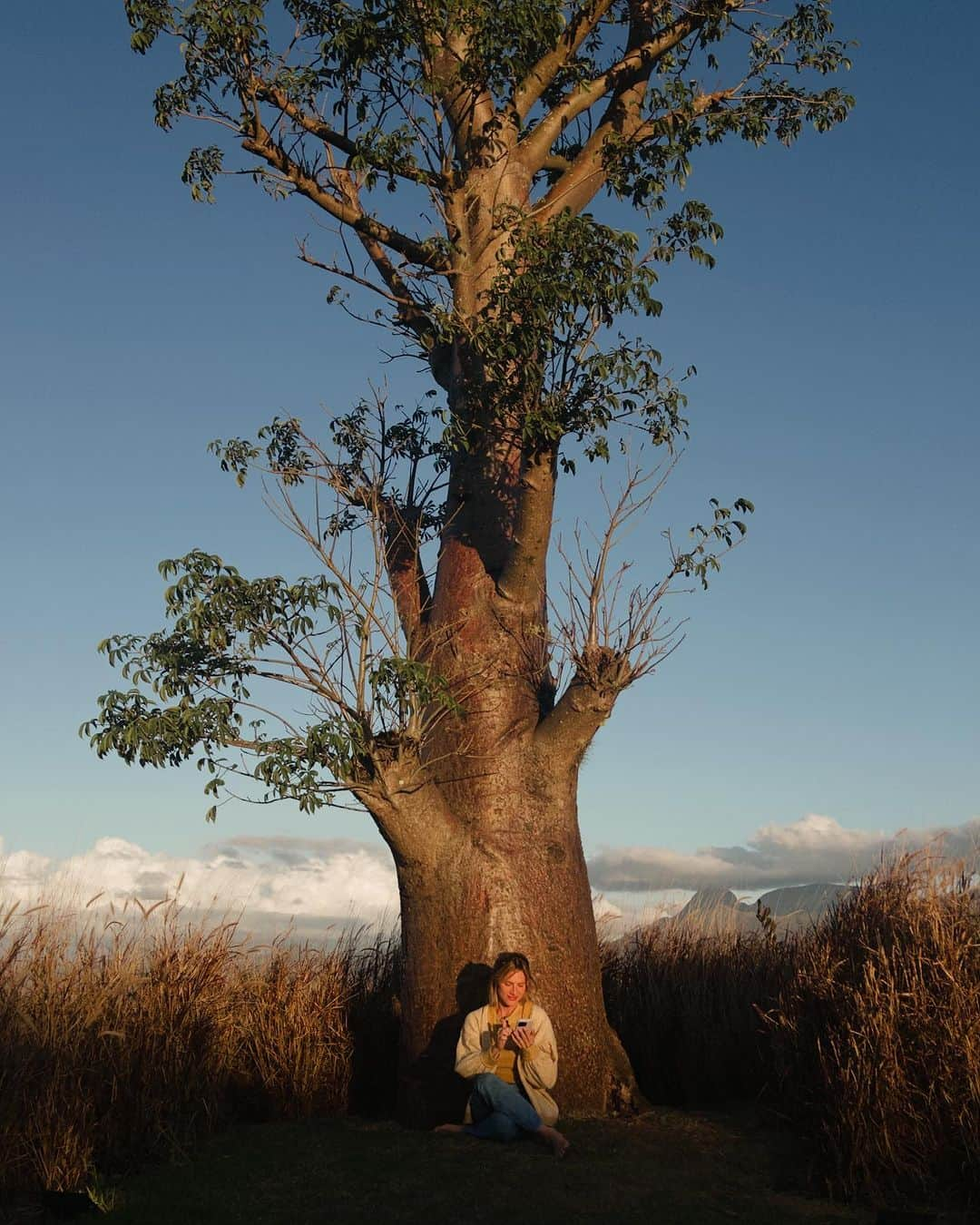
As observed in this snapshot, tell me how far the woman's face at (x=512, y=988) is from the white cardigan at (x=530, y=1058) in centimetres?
17

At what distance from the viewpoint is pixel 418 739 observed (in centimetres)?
961

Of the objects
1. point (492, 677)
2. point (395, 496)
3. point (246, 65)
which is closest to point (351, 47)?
point (246, 65)

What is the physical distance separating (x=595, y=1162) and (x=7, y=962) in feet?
14.6

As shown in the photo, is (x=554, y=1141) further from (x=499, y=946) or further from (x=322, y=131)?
(x=322, y=131)

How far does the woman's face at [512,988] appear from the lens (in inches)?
355

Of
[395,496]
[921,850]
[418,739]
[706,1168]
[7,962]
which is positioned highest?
[395,496]

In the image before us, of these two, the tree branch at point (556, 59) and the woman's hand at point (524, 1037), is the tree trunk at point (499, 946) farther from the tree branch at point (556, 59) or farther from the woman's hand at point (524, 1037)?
the tree branch at point (556, 59)

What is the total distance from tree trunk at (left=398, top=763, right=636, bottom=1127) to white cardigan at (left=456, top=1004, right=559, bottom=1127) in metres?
0.66

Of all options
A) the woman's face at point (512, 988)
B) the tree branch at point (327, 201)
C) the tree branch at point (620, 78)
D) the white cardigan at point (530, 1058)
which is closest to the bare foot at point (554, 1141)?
the white cardigan at point (530, 1058)

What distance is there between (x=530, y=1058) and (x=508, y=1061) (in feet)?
0.79

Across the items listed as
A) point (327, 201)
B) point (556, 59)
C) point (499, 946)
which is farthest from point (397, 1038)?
point (556, 59)

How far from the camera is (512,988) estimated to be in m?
9.02

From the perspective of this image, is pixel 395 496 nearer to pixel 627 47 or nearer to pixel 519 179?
pixel 519 179

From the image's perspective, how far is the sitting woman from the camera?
874cm
